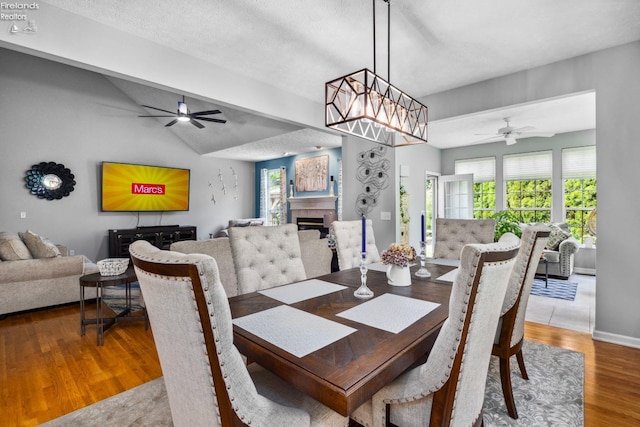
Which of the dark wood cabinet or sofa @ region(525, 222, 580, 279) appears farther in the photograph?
the dark wood cabinet

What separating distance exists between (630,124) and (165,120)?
7.51 m

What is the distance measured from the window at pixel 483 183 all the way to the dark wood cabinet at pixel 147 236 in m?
6.38

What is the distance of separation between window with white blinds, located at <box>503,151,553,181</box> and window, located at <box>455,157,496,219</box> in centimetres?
27

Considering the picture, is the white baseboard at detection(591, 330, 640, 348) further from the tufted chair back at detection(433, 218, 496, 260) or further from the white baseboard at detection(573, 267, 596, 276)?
the white baseboard at detection(573, 267, 596, 276)

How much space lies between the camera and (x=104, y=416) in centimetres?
177

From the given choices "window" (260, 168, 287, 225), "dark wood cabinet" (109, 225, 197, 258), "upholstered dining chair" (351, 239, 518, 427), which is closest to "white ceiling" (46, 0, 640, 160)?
"upholstered dining chair" (351, 239, 518, 427)

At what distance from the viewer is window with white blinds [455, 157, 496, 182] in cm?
650

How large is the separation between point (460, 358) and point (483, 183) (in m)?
6.58

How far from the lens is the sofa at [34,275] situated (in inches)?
134

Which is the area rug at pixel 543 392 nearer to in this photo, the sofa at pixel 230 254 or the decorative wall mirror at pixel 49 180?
the sofa at pixel 230 254

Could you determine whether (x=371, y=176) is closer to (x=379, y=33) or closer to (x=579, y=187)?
(x=379, y=33)

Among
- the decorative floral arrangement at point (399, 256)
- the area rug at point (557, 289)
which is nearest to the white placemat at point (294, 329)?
the decorative floral arrangement at point (399, 256)

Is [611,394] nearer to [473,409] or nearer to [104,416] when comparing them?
[473,409]

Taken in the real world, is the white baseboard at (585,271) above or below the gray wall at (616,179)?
below
